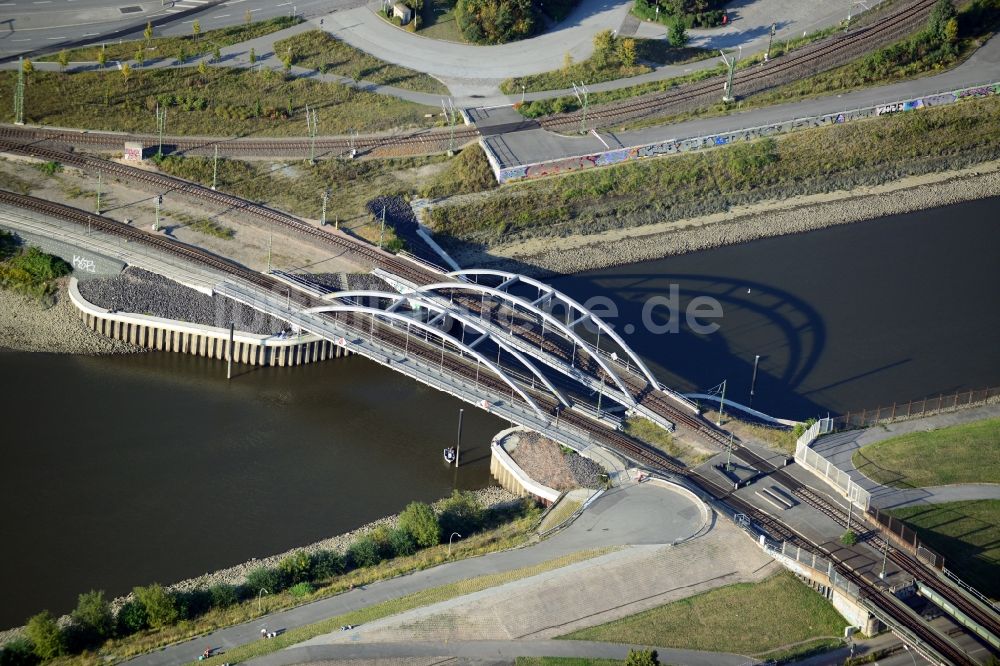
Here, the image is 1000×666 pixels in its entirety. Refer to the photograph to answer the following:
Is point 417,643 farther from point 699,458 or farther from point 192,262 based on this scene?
point 192,262

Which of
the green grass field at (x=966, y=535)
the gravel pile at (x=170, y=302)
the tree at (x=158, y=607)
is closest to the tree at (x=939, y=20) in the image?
the green grass field at (x=966, y=535)

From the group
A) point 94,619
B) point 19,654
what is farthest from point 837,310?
point 19,654

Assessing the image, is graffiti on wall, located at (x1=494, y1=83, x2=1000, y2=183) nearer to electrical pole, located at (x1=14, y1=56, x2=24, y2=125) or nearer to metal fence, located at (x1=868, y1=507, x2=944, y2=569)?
electrical pole, located at (x1=14, y1=56, x2=24, y2=125)

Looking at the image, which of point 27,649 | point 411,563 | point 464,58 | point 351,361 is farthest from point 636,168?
point 27,649

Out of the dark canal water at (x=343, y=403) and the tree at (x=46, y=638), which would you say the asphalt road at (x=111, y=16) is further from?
the tree at (x=46, y=638)

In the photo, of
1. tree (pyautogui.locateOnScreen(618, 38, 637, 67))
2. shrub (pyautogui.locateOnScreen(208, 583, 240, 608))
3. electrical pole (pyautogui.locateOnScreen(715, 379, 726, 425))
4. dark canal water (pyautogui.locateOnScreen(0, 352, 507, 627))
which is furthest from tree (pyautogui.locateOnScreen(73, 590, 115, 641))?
tree (pyautogui.locateOnScreen(618, 38, 637, 67))

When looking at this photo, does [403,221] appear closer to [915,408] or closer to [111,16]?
[111,16]
